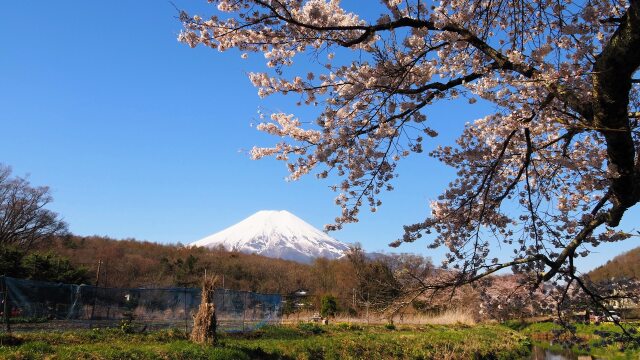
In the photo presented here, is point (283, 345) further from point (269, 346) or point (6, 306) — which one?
point (6, 306)

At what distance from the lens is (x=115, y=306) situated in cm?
1794

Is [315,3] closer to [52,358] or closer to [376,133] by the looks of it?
[376,133]

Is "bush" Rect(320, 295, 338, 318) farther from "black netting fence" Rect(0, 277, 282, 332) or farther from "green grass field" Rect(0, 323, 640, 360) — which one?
"black netting fence" Rect(0, 277, 282, 332)

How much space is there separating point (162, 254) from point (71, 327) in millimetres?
46143

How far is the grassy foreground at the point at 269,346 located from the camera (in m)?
10.8

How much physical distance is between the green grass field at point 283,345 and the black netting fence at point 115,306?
1.73 meters

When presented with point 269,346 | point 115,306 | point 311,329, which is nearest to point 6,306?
point 115,306

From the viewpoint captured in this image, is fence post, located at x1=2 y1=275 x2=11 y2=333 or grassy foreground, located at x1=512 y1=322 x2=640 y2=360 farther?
fence post, located at x1=2 y1=275 x2=11 y2=333

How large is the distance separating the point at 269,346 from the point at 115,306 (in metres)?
6.72

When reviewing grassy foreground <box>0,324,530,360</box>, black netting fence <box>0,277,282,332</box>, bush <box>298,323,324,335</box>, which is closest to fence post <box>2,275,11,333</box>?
black netting fence <box>0,277,282,332</box>

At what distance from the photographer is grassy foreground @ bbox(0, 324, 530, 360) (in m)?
10.8

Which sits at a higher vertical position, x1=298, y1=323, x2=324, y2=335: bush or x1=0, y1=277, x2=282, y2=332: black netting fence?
x1=0, y1=277, x2=282, y2=332: black netting fence

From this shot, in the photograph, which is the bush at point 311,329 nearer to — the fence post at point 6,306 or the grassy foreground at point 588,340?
the grassy foreground at point 588,340

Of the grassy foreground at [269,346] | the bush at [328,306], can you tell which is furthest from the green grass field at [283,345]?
the bush at [328,306]
